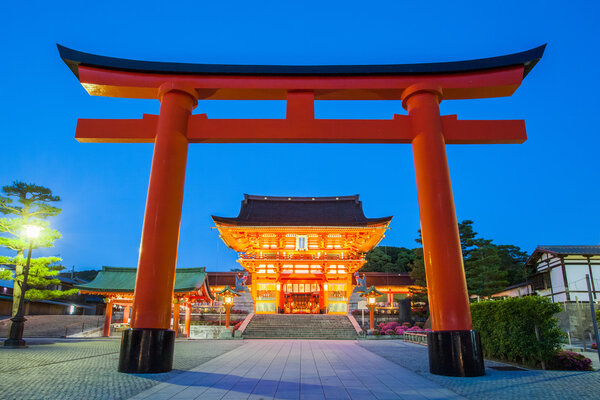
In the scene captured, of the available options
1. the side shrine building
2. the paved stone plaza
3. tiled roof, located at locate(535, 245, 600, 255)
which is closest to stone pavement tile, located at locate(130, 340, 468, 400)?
the paved stone plaza

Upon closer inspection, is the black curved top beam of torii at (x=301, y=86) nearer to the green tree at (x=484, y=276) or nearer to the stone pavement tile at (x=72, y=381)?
the stone pavement tile at (x=72, y=381)

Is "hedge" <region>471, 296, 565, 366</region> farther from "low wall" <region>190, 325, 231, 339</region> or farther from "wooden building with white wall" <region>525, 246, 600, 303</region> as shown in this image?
"low wall" <region>190, 325, 231, 339</region>

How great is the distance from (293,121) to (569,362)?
7417 mm

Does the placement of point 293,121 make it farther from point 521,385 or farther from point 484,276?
point 484,276

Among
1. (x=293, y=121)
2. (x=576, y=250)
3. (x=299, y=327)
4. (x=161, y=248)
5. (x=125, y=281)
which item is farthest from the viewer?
(x=576, y=250)

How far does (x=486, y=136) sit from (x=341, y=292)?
20650 mm

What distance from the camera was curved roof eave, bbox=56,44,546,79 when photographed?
747 cm

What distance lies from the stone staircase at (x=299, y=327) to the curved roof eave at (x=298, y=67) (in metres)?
16.2

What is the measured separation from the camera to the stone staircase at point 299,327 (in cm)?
2034

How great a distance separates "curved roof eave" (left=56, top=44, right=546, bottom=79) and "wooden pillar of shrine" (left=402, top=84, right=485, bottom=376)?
0.51 m

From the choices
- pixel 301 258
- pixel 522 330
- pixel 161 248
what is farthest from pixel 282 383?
pixel 301 258

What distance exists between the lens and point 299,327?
21.1 m

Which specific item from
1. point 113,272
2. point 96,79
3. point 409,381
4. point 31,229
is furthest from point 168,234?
point 113,272

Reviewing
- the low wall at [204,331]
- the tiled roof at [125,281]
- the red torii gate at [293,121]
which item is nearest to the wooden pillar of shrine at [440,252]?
the red torii gate at [293,121]
